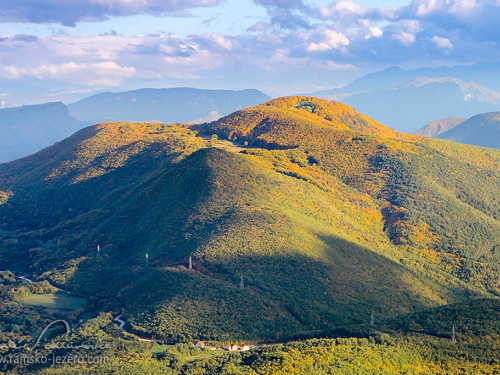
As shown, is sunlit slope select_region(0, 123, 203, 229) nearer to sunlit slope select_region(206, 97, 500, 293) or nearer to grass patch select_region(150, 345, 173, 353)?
sunlit slope select_region(206, 97, 500, 293)

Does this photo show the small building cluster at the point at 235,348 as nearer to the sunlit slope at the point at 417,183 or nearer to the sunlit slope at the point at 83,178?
the sunlit slope at the point at 417,183

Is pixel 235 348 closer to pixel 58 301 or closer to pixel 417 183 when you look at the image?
pixel 58 301

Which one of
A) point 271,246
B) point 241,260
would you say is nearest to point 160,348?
point 241,260

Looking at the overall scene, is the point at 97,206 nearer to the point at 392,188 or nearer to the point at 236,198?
the point at 236,198

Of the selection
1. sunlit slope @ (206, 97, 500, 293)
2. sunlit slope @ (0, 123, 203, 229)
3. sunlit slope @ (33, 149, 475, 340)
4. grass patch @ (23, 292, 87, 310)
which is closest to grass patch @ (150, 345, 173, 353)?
sunlit slope @ (33, 149, 475, 340)

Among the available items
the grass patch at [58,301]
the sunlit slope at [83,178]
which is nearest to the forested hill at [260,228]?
the sunlit slope at [83,178]

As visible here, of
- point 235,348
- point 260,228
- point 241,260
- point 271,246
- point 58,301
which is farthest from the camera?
point 260,228
